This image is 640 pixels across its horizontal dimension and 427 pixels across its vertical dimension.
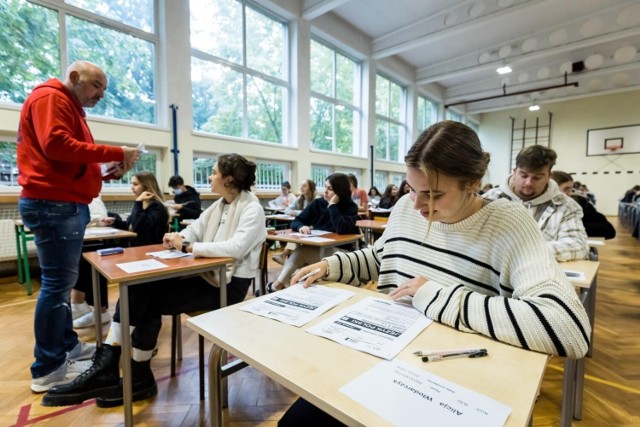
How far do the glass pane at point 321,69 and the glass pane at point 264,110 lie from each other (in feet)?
3.38

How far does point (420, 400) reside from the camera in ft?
1.66

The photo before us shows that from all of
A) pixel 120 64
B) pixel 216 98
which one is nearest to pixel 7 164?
pixel 120 64

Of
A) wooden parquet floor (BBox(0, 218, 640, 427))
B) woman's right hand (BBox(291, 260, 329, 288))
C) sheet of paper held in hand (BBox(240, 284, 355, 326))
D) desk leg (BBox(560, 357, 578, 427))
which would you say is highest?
woman's right hand (BBox(291, 260, 329, 288))

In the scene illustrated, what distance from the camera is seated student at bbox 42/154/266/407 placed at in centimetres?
Result: 152

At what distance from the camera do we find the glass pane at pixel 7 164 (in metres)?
3.79

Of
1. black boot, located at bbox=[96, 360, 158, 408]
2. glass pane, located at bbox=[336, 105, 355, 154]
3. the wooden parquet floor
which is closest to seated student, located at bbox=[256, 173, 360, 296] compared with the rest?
the wooden parquet floor

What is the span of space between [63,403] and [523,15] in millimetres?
9217

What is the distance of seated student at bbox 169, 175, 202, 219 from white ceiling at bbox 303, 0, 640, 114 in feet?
14.0

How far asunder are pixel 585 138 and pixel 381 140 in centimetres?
861

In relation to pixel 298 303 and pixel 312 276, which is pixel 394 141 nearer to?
pixel 312 276

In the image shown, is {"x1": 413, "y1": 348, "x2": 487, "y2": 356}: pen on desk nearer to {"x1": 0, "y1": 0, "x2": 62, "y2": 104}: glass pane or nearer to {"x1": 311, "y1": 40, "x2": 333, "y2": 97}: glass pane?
{"x1": 0, "y1": 0, "x2": 62, "y2": 104}: glass pane

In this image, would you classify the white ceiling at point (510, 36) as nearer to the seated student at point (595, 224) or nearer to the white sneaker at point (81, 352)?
the seated student at point (595, 224)

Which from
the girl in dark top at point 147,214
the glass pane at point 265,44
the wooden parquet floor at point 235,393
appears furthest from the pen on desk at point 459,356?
the glass pane at point 265,44

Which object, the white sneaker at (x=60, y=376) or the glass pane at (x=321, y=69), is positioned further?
the glass pane at (x=321, y=69)
